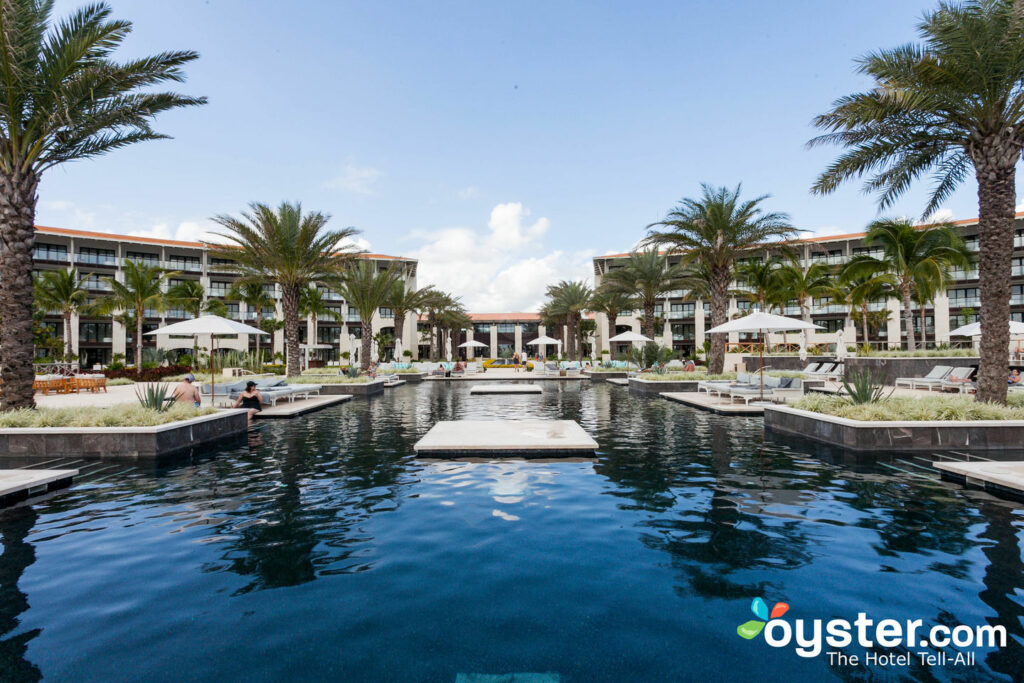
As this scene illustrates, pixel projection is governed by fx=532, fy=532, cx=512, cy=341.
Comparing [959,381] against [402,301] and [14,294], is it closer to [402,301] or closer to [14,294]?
[14,294]

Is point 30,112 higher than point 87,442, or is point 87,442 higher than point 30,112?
point 30,112

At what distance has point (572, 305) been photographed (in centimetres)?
4647

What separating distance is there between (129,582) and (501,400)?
48.1ft

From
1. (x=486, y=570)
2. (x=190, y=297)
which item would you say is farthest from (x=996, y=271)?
(x=190, y=297)

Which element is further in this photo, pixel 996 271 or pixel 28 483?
pixel 996 271

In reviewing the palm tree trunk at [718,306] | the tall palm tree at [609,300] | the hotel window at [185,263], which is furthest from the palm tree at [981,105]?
the hotel window at [185,263]

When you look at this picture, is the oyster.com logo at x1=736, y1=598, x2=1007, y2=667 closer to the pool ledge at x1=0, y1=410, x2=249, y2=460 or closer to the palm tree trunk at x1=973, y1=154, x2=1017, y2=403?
the pool ledge at x1=0, y1=410, x2=249, y2=460

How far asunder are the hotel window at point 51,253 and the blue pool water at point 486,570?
184 feet

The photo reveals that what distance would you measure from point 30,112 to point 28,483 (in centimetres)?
871

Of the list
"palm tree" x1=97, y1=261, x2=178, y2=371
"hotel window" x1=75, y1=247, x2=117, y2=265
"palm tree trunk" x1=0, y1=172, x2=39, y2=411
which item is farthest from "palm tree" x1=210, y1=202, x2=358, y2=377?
"hotel window" x1=75, y1=247, x2=117, y2=265

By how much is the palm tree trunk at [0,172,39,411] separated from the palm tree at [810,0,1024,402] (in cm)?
1767

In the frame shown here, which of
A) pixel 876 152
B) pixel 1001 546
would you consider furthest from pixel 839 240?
pixel 1001 546

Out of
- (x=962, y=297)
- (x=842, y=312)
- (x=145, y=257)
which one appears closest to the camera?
(x=962, y=297)

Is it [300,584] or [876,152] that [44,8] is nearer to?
[300,584]
